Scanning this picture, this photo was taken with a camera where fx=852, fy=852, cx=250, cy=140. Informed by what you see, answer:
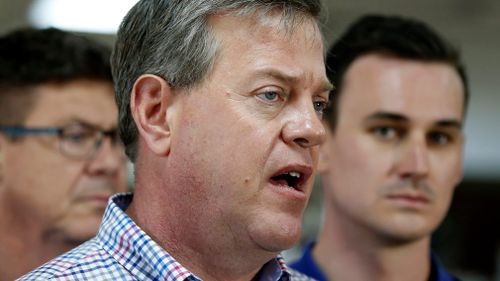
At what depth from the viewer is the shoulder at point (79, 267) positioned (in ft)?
5.51

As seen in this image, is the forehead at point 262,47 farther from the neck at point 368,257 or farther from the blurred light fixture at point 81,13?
the blurred light fixture at point 81,13

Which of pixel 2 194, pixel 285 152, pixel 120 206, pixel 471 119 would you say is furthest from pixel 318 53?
pixel 471 119

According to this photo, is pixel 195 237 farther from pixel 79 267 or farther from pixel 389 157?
pixel 389 157

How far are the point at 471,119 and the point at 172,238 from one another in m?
6.58

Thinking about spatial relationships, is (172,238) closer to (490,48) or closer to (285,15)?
(285,15)

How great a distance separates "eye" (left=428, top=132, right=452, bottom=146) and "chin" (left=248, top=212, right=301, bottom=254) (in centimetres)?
114

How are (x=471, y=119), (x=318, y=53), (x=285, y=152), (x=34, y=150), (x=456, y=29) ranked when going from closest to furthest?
(x=285, y=152) < (x=318, y=53) < (x=34, y=150) < (x=456, y=29) < (x=471, y=119)

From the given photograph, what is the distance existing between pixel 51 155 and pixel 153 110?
1.16 metres

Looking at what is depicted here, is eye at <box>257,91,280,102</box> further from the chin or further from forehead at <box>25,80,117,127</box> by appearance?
forehead at <box>25,80,117,127</box>

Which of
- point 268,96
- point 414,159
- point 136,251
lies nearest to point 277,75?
point 268,96

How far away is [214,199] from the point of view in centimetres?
175

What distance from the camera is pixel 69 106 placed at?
2.94 metres

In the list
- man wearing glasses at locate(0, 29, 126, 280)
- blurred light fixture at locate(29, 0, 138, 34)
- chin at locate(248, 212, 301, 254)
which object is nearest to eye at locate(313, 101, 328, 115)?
chin at locate(248, 212, 301, 254)

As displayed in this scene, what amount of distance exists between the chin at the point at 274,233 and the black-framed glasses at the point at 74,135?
1.31 metres
